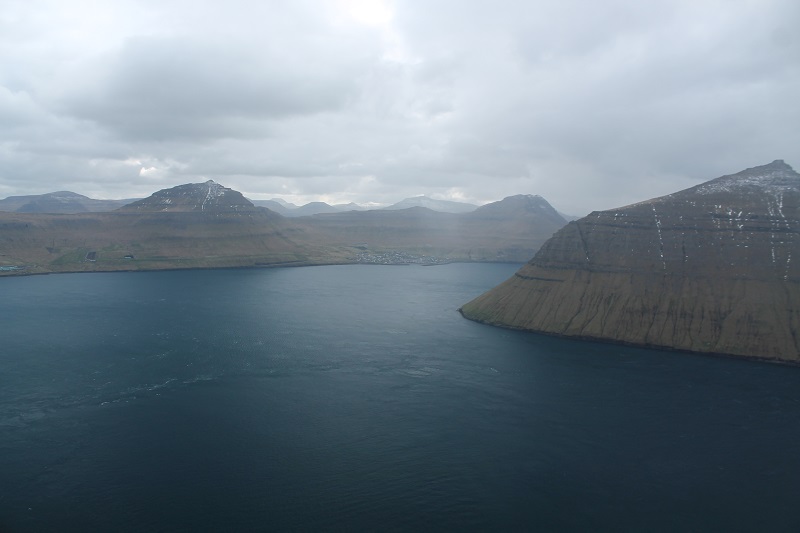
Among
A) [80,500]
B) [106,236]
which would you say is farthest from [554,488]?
[106,236]

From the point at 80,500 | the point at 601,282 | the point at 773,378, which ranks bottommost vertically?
the point at 80,500

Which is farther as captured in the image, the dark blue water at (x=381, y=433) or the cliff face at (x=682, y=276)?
the cliff face at (x=682, y=276)

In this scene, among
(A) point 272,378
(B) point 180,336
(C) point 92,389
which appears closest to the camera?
(C) point 92,389

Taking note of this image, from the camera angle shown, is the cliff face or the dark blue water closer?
the dark blue water

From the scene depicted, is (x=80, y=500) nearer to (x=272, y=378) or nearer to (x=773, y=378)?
(x=272, y=378)

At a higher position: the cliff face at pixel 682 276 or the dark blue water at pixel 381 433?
the cliff face at pixel 682 276
